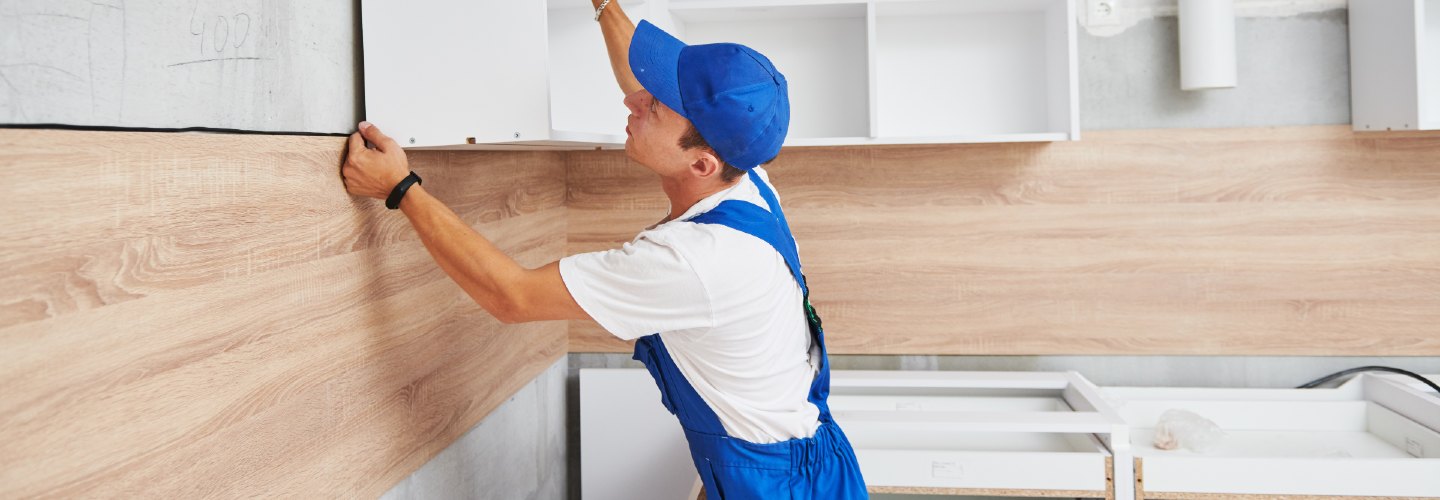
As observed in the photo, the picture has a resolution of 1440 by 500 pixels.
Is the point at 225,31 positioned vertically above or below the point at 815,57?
below

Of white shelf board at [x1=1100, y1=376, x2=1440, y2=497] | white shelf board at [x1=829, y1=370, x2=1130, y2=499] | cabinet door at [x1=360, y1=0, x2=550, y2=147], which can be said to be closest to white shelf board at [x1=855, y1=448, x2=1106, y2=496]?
white shelf board at [x1=829, y1=370, x2=1130, y2=499]

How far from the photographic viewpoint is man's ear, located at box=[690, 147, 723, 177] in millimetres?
1464

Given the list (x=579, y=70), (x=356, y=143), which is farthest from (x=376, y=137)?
(x=579, y=70)

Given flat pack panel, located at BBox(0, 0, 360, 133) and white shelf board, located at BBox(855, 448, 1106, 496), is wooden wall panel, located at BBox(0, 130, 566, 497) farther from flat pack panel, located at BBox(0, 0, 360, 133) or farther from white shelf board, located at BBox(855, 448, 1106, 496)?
white shelf board, located at BBox(855, 448, 1106, 496)

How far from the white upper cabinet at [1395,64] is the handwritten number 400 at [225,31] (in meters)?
2.17

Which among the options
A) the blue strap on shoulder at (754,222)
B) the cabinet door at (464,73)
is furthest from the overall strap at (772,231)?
the cabinet door at (464,73)

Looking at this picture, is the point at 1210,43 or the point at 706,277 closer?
the point at 706,277

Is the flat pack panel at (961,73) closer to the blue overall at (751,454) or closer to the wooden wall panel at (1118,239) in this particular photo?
the wooden wall panel at (1118,239)

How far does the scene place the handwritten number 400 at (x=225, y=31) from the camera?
1143 millimetres

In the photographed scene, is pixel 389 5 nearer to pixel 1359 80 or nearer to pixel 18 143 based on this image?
pixel 18 143

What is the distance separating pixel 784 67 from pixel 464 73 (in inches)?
49.9

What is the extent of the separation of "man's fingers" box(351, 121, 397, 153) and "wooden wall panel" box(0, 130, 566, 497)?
0.05 m

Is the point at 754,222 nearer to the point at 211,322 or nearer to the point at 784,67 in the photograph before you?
the point at 211,322

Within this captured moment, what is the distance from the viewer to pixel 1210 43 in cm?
235
